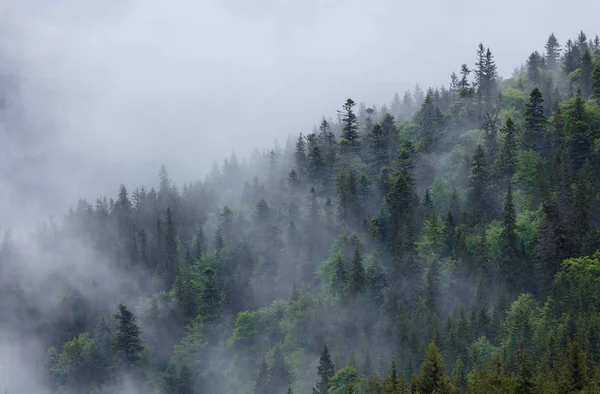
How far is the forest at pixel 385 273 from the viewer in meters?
82.4

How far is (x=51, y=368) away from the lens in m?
140

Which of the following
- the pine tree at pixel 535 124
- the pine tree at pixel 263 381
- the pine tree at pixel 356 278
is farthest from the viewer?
the pine tree at pixel 356 278

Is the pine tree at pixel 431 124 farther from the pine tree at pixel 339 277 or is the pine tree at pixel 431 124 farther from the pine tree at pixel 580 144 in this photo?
the pine tree at pixel 580 144

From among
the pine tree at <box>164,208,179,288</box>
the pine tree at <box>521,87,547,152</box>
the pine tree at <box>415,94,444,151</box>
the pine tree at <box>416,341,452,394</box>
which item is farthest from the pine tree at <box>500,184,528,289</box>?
the pine tree at <box>164,208,179,288</box>

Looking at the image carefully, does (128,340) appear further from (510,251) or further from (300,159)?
(510,251)

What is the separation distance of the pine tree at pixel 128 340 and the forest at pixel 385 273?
0.37 meters

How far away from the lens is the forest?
8238 centimetres

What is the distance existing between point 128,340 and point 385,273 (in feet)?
157

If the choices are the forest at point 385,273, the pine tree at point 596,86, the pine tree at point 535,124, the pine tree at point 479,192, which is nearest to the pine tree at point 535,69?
the forest at point 385,273

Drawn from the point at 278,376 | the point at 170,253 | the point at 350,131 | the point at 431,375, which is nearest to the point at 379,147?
the point at 350,131

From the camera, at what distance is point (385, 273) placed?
108125mm

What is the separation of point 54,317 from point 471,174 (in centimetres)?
9695

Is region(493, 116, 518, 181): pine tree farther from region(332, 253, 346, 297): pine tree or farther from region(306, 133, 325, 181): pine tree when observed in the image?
region(306, 133, 325, 181): pine tree

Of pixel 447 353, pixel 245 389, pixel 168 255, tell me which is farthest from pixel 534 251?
pixel 168 255
